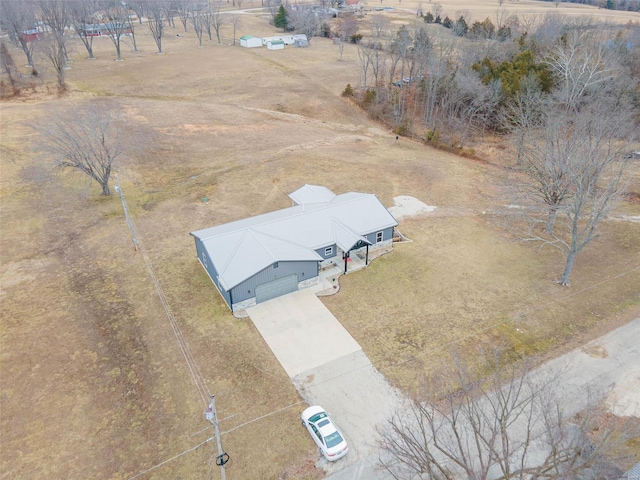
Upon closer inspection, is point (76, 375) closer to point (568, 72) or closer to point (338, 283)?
point (338, 283)

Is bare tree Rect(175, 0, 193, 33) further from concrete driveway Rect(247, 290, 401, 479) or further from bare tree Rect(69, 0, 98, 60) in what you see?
concrete driveway Rect(247, 290, 401, 479)

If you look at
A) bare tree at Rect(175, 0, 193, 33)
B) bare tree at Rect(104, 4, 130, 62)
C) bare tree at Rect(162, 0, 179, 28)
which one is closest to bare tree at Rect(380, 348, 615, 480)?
bare tree at Rect(104, 4, 130, 62)

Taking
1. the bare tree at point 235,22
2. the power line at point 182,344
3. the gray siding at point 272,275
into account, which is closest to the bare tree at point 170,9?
the bare tree at point 235,22

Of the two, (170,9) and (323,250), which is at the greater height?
(170,9)

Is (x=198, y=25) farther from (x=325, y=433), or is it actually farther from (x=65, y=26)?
(x=325, y=433)

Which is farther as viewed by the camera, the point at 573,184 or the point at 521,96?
the point at 521,96

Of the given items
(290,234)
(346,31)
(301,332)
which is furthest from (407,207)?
(346,31)

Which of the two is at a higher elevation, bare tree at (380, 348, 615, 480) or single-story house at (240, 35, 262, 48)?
single-story house at (240, 35, 262, 48)
